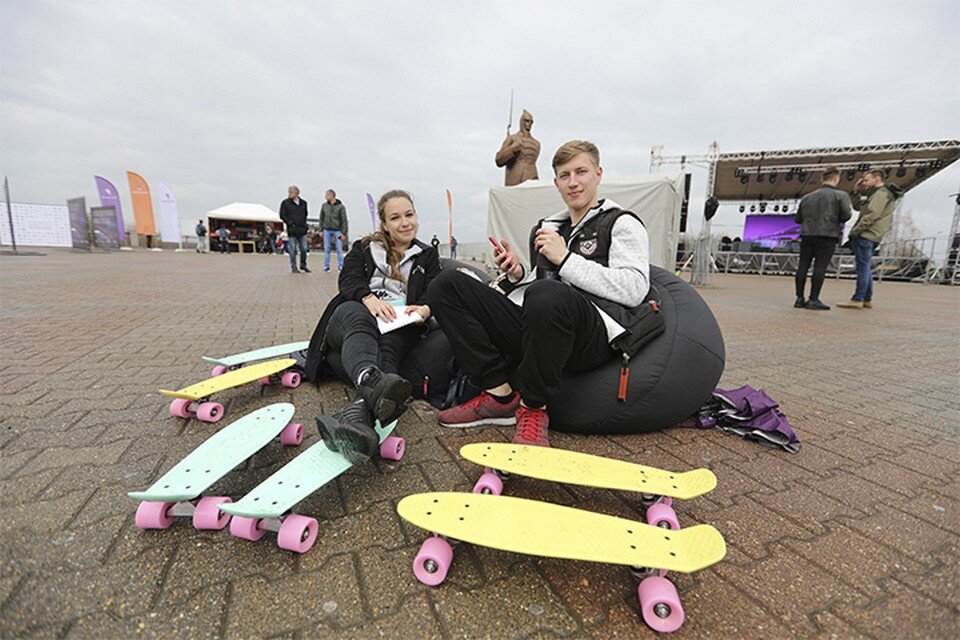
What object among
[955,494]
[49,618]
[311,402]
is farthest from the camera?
[311,402]

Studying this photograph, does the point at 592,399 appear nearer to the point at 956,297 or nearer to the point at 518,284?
the point at 518,284

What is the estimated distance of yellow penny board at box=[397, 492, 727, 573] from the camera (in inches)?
45.8

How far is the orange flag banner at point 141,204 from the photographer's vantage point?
23844mm

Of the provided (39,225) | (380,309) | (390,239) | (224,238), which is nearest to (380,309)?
(380,309)

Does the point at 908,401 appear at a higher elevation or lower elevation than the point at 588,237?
lower

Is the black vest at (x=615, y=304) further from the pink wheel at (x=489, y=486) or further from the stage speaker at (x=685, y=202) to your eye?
the stage speaker at (x=685, y=202)

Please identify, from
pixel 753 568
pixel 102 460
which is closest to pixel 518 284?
pixel 753 568

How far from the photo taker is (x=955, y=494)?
185cm

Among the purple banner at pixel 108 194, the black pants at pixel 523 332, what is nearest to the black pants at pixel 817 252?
the black pants at pixel 523 332

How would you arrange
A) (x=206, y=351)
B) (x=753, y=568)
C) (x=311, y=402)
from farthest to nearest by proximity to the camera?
(x=206, y=351), (x=311, y=402), (x=753, y=568)

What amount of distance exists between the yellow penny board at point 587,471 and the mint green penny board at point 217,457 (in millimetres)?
867

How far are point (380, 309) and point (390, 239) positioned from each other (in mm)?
591

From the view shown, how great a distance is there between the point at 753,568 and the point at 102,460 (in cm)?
257

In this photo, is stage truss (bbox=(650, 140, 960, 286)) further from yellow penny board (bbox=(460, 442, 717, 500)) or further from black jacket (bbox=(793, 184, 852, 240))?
yellow penny board (bbox=(460, 442, 717, 500))
